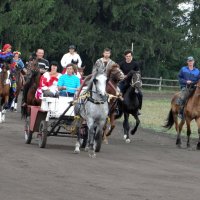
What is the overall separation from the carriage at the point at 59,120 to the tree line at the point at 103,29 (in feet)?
129

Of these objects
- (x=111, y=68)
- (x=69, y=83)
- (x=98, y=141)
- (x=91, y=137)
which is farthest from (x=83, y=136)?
(x=111, y=68)

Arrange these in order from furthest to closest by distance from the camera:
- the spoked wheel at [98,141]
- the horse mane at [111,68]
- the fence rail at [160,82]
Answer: the fence rail at [160,82]
the horse mane at [111,68]
the spoked wheel at [98,141]

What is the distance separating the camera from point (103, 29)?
6888 cm

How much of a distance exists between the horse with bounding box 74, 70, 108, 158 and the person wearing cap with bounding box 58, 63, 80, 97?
125 centimetres

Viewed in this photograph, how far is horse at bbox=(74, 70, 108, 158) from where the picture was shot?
18719 mm

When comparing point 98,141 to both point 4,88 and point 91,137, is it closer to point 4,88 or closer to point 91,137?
point 91,137

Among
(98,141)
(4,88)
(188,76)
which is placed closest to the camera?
(98,141)

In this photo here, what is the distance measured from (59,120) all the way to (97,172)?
4169 mm

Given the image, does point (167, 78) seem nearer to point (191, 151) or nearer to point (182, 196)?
point (191, 151)

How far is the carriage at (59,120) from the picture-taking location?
770 inches

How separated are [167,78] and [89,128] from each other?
54.6 m

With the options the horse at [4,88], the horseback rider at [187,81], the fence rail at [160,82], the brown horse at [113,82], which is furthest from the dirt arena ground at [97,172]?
the fence rail at [160,82]

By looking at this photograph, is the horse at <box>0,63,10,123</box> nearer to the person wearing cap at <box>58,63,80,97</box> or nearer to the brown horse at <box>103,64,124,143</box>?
the brown horse at <box>103,64,124,143</box>

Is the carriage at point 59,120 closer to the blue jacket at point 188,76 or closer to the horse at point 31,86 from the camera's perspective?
the horse at point 31,86
